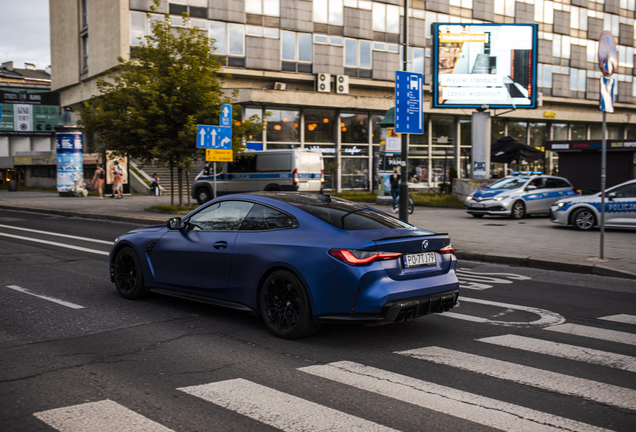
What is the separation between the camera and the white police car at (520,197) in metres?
20.5

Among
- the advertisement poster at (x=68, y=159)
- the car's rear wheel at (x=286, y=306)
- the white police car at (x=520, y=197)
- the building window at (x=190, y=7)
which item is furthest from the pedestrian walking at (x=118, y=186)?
the car's rear wheel at (x=286, y=306)

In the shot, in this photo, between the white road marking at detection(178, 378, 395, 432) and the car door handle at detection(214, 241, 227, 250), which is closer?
the white road marking at detection(178, 378, 395, 432)

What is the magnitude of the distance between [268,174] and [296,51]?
61.1ft

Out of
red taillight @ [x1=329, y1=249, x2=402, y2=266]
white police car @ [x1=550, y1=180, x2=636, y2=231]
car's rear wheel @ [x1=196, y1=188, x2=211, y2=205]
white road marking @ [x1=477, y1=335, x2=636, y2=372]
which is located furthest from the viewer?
car's rear wheel @ [x1=196, y1=188, x2=211, y2=205]

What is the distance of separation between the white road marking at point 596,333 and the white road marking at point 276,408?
127 inches

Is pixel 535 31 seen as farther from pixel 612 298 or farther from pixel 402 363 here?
pixel 402 363

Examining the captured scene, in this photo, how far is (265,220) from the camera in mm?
6051

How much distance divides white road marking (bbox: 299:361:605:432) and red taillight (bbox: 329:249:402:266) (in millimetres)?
857

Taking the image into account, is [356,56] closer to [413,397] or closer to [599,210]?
[599,210]

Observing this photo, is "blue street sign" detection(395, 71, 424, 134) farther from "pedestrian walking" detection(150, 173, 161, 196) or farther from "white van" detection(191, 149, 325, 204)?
"pedestrian walking" detection(150, 173, 161, 196)

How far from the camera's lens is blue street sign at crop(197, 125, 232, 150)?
17.4 metres

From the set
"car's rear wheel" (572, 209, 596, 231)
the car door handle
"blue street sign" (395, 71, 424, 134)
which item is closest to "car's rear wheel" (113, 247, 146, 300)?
the car door handle

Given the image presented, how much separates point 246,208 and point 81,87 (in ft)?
146

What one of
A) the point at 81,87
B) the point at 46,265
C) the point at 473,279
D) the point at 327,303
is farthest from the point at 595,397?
the point at 81,87
